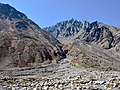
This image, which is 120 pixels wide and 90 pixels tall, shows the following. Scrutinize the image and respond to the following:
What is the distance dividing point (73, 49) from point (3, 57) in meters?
58.6

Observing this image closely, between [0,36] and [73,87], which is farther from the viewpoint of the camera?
[0,36]

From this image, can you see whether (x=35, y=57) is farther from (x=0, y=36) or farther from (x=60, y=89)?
(x=60, y=89)

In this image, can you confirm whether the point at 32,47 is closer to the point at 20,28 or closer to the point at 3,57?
the point at 3,57

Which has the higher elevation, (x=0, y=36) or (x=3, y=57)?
(x=0, y=36)

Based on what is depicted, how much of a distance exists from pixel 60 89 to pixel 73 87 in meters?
0.95

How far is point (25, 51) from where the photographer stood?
12300 centimetres

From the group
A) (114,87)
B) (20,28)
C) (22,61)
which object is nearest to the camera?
(114,87)

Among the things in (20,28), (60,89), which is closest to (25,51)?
(20,28)

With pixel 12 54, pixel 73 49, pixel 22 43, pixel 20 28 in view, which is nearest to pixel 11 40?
pixel 22 43

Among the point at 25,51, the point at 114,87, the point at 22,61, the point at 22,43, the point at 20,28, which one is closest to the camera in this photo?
the point at 114,87

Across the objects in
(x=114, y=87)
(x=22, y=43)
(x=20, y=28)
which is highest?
(x=20, y=28)

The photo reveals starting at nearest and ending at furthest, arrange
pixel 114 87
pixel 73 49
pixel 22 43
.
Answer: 1. pixel 114 87
2. pixel 22 43
3. pixel 73 49

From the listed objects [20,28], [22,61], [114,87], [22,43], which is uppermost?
[20,28]

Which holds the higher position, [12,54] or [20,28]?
[20,28]
